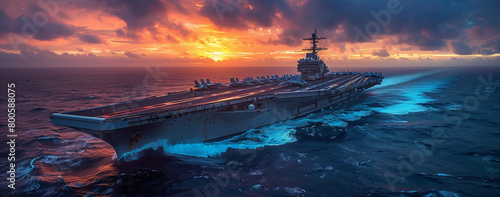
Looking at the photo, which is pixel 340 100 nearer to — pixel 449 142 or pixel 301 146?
pixel 449 142

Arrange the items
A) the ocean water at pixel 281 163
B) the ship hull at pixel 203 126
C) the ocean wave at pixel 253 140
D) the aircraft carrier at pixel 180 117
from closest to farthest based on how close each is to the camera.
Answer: the ocean water at pixel 281 163
the aircraft carrier at pixel 180 117
the ship hull at pixel 203 126
the ocean wave at pixel 253 140

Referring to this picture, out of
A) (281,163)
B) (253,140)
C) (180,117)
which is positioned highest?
(180,117)

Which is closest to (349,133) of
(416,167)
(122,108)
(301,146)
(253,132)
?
(301,146)

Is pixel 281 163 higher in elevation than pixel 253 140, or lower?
lower

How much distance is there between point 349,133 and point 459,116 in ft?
42.9

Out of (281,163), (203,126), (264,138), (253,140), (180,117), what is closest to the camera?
(281,163)

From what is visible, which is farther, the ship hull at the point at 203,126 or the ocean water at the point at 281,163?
the ship hull at the point at 203,126

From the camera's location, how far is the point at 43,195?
29.5ft

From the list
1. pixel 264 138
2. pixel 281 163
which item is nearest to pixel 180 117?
pixel 281 163

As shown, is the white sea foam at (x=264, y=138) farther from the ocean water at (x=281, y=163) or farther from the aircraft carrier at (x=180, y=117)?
the aircraft carrier at (x=180, y=117)

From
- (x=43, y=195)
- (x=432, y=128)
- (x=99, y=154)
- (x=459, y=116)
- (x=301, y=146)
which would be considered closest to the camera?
(x=43, y=195)

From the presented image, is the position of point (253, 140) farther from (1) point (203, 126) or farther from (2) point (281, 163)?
(2) point (281, 163)

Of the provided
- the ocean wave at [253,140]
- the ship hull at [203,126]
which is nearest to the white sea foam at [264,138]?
the ocean wave at [253,140]

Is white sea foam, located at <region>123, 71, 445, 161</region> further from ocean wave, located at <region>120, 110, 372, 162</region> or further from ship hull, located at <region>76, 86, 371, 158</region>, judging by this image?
ship hull, located at <region>76, 86, 371, 158</region>
